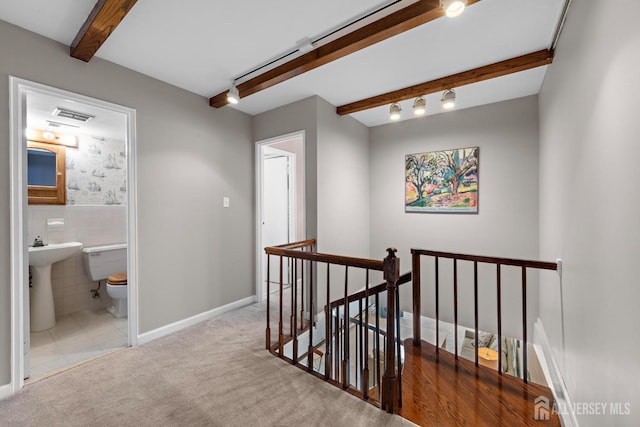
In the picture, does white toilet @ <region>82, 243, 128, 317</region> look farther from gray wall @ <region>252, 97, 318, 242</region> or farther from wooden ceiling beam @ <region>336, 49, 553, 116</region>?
wooden ceiling beam @ <region>336, 49, 553, 116</region>

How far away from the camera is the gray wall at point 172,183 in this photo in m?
1.79

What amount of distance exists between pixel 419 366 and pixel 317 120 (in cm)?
248

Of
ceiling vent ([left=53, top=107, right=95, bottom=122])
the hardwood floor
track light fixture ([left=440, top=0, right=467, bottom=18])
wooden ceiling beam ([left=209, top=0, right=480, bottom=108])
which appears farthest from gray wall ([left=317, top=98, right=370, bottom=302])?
ceiling vent ([left=53, top=107, right=95, bottom=122])

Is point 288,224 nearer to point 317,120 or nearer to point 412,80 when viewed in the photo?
point 317,120

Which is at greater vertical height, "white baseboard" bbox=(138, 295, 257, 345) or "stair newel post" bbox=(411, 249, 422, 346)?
"stair newel post" bbox=(411, 249, 422, 346)

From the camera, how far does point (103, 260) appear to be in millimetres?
3232

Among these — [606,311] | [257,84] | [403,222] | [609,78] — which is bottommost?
[606,311]

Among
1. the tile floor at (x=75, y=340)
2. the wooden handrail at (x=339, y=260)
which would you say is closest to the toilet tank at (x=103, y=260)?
the tile floor at (x=75, y=340)

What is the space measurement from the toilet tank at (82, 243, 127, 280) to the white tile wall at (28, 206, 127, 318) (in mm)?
155

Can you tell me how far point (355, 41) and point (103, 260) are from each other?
3643 millimetres

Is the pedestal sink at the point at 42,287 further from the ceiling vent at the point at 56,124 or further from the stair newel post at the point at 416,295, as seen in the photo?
the stair newel post at the point at 416,295

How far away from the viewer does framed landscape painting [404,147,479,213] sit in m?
3.21

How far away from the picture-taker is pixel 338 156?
3.30 metres

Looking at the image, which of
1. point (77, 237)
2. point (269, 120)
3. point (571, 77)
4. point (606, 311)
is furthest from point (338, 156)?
point (77, 237)
